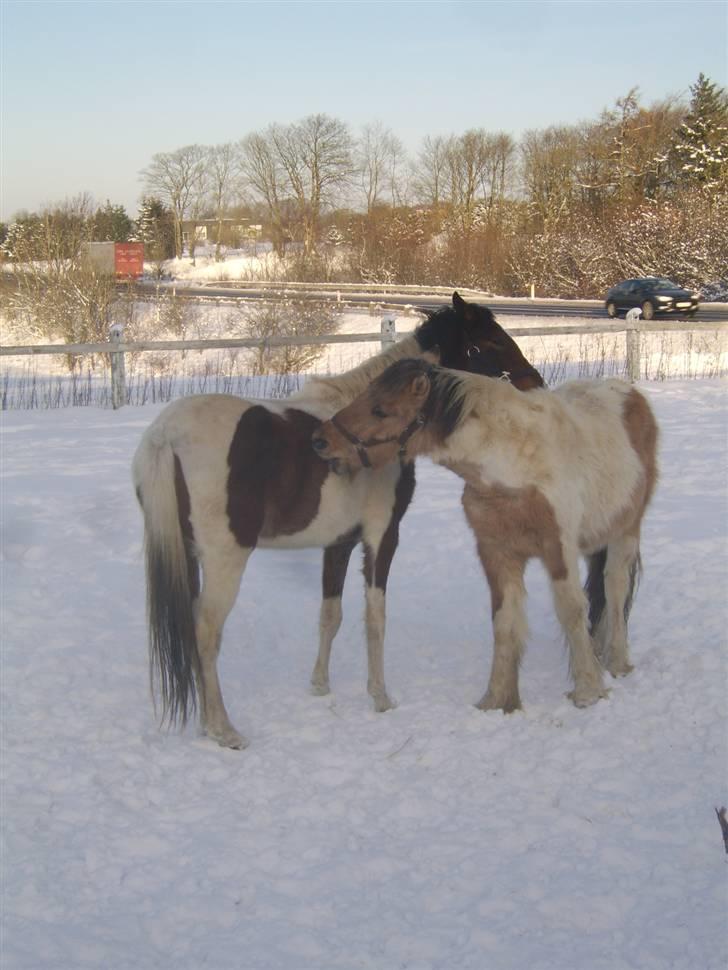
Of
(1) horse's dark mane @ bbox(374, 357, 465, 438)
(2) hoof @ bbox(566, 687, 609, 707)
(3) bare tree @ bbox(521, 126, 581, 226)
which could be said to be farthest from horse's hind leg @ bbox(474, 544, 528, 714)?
(3) bare tree @ bbox(521, 126, 581, 226)

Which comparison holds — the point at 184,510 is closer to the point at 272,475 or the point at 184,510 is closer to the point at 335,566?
the point at 272,475

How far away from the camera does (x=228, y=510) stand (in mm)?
4211

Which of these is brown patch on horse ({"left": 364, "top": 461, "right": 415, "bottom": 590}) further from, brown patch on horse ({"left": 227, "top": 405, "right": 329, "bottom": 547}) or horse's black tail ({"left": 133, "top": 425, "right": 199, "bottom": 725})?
horse's black tail ({"left": 133, "top": 425, "right": 199, "bottom": 725})

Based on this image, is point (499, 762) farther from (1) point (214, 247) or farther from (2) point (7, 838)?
(1) point (214, 247)

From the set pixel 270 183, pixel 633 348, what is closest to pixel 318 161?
pixel 270 183

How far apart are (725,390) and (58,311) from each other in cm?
1311

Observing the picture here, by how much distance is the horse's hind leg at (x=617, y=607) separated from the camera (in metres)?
5.02

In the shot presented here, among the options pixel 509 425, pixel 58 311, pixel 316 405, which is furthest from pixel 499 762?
pixel 58 311

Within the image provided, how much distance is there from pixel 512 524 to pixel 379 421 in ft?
2.65

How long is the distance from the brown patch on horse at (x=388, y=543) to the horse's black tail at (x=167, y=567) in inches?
36.1

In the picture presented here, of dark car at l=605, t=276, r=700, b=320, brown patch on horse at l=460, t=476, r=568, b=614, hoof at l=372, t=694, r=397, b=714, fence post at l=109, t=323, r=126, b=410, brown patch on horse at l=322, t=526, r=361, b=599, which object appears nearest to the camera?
brown patch on horse at l=460, t=476, r=568, b=614

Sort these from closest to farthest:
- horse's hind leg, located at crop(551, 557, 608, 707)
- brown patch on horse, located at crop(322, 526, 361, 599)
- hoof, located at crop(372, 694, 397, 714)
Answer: horse's hind leg, located at crop(551, 557, 608, 707) < hoof, located at crop(372, 694, 397, 714) < brown patch on horse, located at crop(322, 526, 361, 599)

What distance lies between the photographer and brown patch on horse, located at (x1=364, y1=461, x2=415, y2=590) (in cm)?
466

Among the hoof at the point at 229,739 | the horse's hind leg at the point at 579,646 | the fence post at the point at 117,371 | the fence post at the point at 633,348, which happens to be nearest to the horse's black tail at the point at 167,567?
the hoof at the point at 229,739
